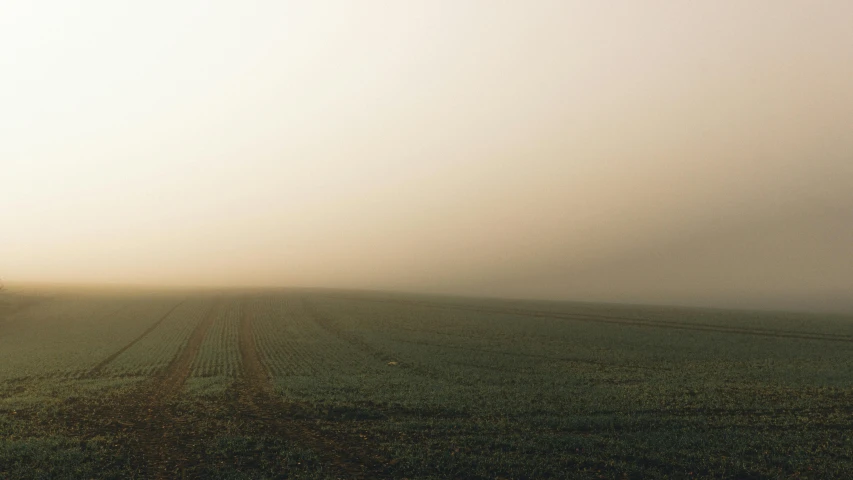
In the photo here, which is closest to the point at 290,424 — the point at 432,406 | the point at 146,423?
the point at 432,406

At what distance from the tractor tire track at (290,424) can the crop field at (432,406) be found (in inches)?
→ 5.3

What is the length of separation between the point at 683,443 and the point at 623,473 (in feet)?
16.9

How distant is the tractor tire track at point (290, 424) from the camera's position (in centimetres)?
1875

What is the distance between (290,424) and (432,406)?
832 cm

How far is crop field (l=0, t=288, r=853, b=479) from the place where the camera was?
734 inches

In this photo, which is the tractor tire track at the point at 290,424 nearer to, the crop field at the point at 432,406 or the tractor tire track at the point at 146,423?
the crop field at the point at 432,406

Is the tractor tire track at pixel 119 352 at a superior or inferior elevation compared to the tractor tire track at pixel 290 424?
inferior

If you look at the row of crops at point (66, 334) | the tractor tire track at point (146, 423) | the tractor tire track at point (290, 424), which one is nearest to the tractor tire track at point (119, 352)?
the row of crops at point (66, 334)

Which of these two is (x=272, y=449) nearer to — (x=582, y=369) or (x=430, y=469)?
(x=430, y=469)

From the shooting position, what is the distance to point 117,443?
21.3 meters

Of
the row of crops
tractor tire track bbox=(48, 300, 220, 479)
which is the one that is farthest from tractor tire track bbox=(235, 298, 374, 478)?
the row of crops

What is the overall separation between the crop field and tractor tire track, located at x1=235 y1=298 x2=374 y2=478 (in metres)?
0.13

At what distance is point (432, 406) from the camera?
26.0 m

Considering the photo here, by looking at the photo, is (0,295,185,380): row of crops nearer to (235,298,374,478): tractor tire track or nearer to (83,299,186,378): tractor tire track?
(83,299,186,378): tractor tire track
